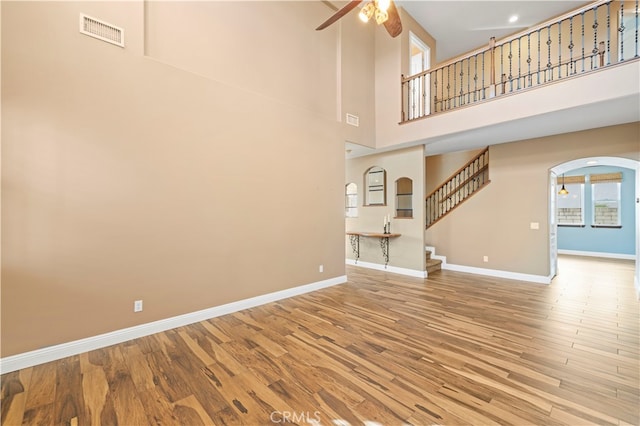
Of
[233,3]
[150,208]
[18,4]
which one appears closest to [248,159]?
[150,208]

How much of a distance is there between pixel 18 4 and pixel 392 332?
16.5 feet

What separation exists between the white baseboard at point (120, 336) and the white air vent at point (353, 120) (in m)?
3.63

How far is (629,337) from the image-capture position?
115 inches

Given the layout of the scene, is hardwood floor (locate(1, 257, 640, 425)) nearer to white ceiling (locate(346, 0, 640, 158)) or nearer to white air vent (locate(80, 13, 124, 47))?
white ceiling (locate(346, 0, 640, 158))

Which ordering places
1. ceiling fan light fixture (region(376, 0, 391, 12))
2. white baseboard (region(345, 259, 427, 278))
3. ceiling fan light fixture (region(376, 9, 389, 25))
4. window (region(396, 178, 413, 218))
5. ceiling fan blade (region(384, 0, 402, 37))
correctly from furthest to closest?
window (region(396, 178, 413, 218)), white baseboard (region(345, 259, 427, 278)), ceiling fan blade (region(384, 0, 402, 37)), ceiling fan light fixture (region(376, 9, 389, 25)), ceiling fan light fixture (region(376, 0, 391, 12))

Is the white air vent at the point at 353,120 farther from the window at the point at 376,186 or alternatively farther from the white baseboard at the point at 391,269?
the white baseboard at the point at 391,269

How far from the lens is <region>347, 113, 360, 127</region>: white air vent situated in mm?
5430

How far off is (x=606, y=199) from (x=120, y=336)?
39.6 ft

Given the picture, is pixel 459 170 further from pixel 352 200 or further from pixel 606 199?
pixel 606 199

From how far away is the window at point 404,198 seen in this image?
6426mm

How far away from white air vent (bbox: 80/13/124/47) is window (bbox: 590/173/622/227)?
11832mm

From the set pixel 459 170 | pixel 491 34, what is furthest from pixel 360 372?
pixel 491 34

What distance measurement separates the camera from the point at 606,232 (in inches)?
303

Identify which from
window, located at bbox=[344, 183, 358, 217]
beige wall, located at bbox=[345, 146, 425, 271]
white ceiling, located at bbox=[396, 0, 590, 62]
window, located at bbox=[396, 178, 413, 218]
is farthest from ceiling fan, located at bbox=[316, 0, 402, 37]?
window, located at bbox=[344, 183, 358, 217]
